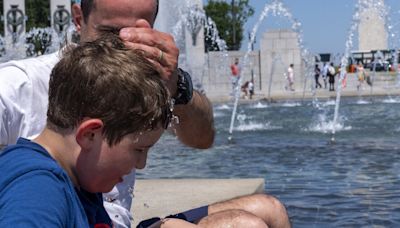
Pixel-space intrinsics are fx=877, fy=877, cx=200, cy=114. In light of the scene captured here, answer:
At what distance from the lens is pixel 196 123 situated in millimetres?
3334

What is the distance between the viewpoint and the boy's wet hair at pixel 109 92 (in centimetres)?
178

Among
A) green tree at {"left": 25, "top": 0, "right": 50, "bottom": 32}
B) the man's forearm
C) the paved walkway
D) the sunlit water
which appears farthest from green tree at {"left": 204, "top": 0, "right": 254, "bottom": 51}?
the man's forearm

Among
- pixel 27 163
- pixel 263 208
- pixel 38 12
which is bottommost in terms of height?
pixel 263 208

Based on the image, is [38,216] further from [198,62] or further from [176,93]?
[198,62]

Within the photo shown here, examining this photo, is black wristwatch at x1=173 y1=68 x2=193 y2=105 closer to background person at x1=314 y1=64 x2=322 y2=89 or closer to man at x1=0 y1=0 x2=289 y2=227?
man at x1=0 y1=0 x2=289 y2=227

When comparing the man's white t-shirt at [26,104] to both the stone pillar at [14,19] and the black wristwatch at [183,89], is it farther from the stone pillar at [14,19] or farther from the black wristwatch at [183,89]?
the stone pillar at [14,19]

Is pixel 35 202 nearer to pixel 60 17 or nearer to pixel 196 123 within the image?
pixel 196 123

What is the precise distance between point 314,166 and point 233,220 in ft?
18.2

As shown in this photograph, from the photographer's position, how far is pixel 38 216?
1620 millimetres

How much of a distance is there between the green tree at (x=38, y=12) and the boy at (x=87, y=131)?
2639 inches

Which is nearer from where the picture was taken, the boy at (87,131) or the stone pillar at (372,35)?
the boy at (87,131)

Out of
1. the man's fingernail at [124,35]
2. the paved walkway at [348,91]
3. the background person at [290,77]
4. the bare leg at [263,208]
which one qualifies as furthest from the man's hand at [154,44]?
the background person at [290,77]

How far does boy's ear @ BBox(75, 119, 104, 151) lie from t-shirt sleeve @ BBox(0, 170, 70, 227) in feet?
0.36

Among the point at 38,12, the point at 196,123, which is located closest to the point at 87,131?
the point at 196,123
